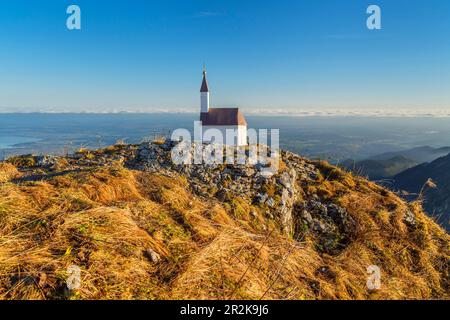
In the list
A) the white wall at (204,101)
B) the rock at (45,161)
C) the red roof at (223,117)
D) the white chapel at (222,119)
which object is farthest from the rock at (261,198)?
the white wall at (204,101)


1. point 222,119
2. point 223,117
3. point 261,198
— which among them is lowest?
point 261,198

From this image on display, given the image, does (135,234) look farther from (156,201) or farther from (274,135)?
(274,135)

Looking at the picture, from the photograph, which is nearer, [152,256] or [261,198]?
[152,256]

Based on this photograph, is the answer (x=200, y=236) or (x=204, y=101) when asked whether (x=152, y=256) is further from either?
(x=204, y=101)

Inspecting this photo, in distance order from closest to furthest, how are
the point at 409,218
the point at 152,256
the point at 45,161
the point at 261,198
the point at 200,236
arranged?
1. the point at 152,256
2. the point at 200,236
3. the point at 261,198
4. the point at 45,161
5. the point at 409,218

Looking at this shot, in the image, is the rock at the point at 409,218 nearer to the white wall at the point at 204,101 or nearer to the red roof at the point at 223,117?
the red roof at the point at 223,117

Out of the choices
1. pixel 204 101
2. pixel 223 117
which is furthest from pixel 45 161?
pixel 204 101

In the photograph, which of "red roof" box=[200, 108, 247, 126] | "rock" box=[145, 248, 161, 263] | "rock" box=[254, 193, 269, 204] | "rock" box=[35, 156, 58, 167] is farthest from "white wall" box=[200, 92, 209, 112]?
"rock" box=[145, 248, 161, 263]

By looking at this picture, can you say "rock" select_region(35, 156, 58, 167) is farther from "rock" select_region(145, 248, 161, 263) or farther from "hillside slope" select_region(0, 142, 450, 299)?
"rock" select_region(145, 248, 161, 263)
